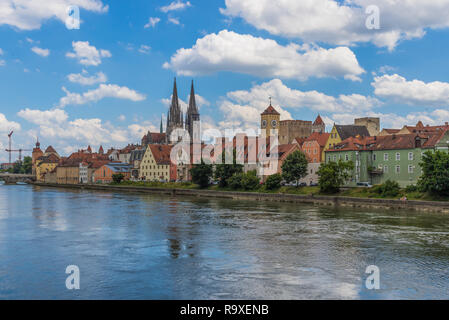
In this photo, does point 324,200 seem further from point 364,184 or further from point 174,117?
point 174,117

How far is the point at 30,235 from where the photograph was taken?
3453 centimetres

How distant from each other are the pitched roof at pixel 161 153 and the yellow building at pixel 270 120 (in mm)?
24063

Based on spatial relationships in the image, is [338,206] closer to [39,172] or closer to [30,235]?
[30,235]

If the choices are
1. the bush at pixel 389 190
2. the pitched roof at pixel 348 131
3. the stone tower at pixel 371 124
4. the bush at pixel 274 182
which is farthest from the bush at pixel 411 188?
the stone tower at pixel 371 124

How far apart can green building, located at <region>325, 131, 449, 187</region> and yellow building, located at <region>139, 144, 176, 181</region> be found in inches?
1873

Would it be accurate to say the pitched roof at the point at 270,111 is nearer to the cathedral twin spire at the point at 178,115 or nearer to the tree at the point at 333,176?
the tree at the point at 333,176

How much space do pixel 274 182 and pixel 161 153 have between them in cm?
5031

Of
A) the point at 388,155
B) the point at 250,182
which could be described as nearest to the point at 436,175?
the point at 388,155

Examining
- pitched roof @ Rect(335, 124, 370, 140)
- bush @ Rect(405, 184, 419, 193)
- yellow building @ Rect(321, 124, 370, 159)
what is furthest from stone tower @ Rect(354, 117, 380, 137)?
bush @ Rect(405, 184, 419, 193)

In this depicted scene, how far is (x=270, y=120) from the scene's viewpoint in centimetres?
12062

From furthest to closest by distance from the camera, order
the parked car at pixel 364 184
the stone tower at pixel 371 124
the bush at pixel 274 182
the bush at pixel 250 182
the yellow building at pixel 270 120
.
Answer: the yellow building at pixel 270 120
the stone tower at pixel 371 124
the bush at pixel 250 182
the bush at pixel 274 182
the parked car at pixel 364 184

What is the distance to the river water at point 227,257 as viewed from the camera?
20.1 metres

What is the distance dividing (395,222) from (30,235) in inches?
1125
